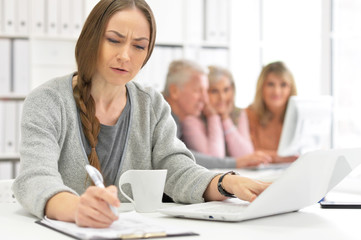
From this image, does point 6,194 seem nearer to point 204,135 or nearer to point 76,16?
point 204,135

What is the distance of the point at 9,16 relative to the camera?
145 inches

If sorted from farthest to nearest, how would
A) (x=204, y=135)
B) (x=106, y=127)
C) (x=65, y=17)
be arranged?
1. (x=65, y=17)
2. (x=204, y=135)
3. (x=106, y=127)

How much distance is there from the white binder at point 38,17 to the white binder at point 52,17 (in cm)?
3

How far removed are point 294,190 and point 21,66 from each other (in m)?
2.88

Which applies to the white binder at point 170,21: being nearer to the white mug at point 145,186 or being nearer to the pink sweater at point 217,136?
the pink sweater at point 217,136

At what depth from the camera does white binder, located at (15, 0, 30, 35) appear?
12.1 feet

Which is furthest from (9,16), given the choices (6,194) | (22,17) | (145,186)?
(145,186)

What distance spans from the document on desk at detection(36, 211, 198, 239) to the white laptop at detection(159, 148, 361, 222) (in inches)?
5.7

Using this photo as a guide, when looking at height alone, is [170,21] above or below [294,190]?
above

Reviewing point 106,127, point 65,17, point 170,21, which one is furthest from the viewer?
point 170,21

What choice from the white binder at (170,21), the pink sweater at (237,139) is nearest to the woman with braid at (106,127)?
the pink sweater at (237,139)

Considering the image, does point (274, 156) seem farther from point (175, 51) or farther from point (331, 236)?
point (331, 236)

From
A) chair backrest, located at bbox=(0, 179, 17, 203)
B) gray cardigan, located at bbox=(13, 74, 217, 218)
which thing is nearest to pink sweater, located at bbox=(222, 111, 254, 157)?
gray cardigan, located at bbox=(13, 74, 217, 218)

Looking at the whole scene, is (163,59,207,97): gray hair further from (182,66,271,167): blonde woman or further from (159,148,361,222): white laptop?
(159,148,361,222): white laptop
